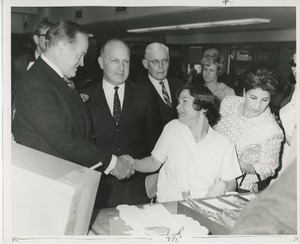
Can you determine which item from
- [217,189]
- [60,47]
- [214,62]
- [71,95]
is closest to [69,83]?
[71,95]

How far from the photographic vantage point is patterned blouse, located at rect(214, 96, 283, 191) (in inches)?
60.1

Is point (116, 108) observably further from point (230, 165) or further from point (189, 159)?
point (230, 165)

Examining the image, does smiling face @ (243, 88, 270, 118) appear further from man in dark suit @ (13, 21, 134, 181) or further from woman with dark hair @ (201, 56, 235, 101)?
man in dark suit @ (13, 21, 134, 181)

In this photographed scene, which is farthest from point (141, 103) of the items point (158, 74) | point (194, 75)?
point (194, 75)

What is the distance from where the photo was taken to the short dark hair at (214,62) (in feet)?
4.95

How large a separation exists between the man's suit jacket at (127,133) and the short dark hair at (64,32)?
0.75 feet

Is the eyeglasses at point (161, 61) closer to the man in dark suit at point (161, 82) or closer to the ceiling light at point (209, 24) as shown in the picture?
the man in dark suit at point (161, 82)

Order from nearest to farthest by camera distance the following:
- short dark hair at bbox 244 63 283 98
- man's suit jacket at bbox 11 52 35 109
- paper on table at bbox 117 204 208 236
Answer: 1. paper on table at bbox 117 204 208 236
2. man's suit jacket at bbox 11 52 35 109
3. short dark hair at bbox 244 63 283 98

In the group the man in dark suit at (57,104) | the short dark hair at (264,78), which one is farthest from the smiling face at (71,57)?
the short dark hair at (264,78)

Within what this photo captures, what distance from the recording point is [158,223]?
126 cm

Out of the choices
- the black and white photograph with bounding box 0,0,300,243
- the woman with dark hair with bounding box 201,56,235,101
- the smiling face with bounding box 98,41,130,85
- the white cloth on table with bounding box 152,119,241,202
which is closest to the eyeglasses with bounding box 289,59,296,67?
the black and white photograph with bounding box 0,0,300,243

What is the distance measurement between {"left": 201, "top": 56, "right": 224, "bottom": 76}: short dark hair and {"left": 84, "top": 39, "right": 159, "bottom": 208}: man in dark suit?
29 cm

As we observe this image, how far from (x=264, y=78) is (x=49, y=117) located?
92cm
